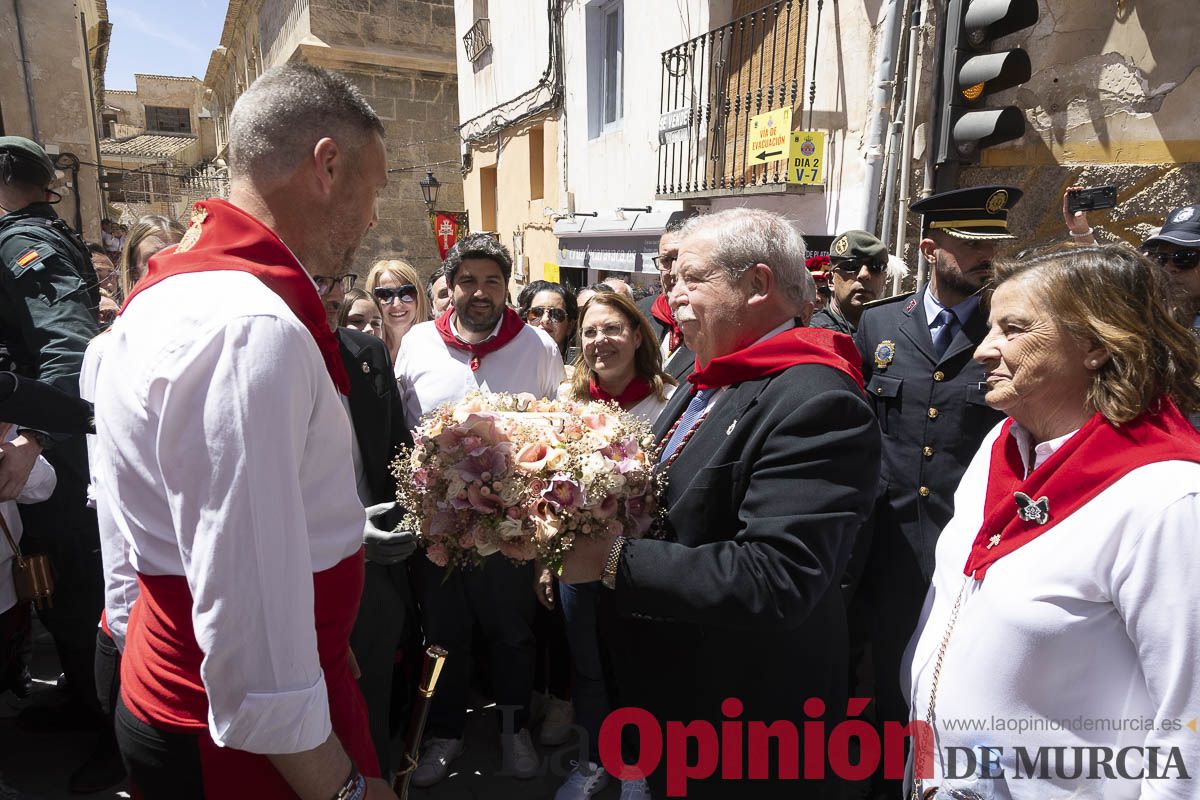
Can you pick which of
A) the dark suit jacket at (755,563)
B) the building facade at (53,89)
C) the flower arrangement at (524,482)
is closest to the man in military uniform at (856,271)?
the dark suit jacket at (755,563)

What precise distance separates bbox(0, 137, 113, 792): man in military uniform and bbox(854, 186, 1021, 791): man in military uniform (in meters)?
3.43

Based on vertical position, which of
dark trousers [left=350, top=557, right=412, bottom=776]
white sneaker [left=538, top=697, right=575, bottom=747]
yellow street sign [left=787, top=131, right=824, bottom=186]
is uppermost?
yellow street sign [left=787, top=131, right=824, bottom=186]

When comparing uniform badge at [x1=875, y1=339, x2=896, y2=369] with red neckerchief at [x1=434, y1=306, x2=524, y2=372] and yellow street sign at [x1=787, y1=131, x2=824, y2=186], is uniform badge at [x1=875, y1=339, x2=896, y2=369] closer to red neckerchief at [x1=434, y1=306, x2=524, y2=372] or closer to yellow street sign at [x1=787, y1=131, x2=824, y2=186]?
red neckerchief at [x1=434, y1=306, x2=524, y2=372]

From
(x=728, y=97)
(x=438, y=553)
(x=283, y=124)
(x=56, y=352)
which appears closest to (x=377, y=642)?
(x=438, y=553)

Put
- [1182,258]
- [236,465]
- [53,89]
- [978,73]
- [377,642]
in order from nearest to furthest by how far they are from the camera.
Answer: [236,465]
[377,642]
[1182,258]
[978,73]
[53,89]

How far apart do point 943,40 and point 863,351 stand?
2.47m

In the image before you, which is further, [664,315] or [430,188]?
[430,188]

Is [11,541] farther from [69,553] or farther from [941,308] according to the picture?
[941,308]

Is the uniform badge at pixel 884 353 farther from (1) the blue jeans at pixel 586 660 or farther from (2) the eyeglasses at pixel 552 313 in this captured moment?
(2) the eyeglasses at pixel 552 313

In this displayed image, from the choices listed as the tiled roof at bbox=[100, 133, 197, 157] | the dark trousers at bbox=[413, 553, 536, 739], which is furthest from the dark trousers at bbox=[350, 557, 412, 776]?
the tiled roof at bbox=[100, 133, 197, 157]

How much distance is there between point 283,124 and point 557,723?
10.3ft

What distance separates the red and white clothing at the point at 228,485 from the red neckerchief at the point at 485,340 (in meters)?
2.23

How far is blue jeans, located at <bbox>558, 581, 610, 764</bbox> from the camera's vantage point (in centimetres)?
323

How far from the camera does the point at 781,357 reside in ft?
5.98
